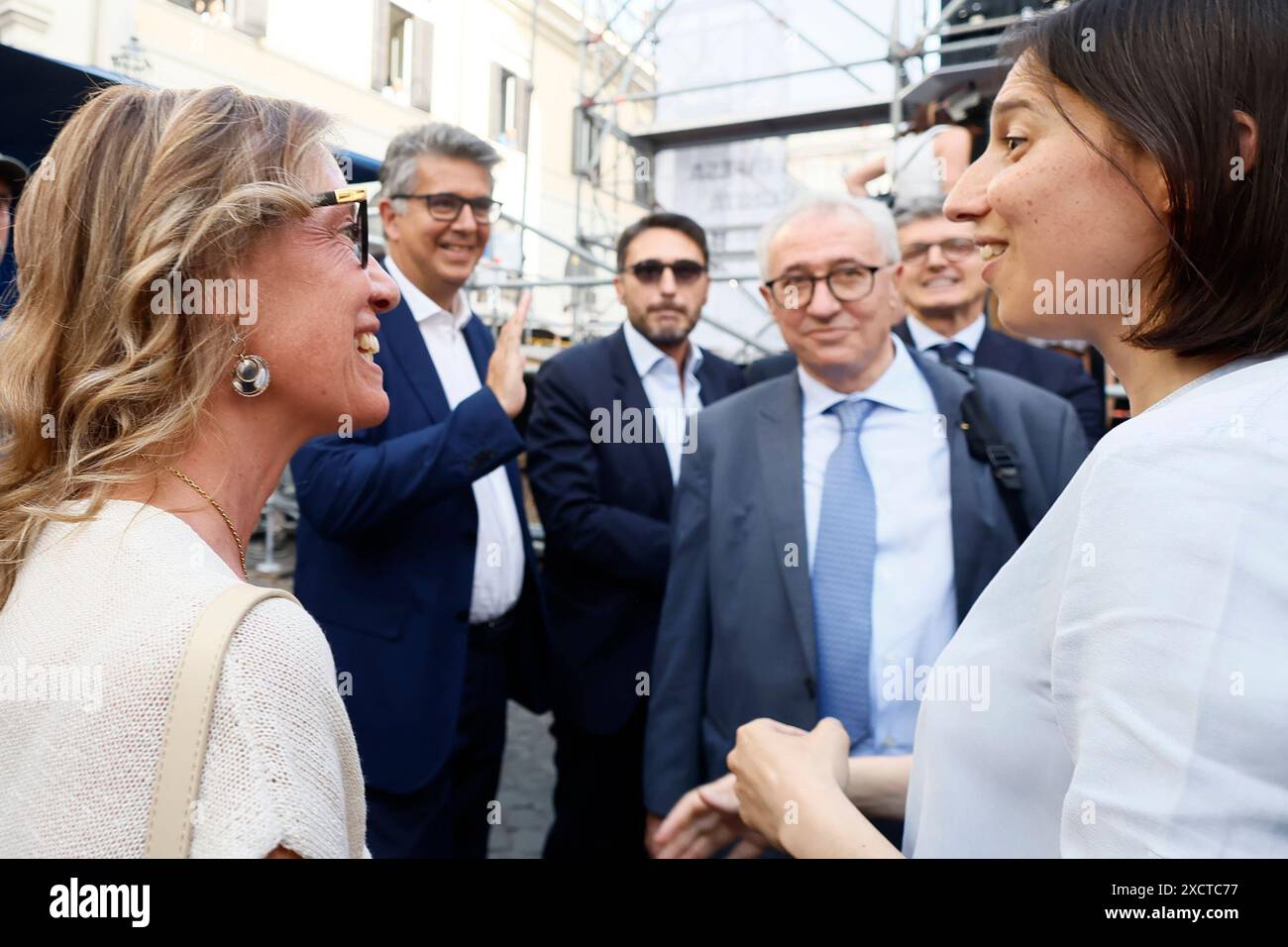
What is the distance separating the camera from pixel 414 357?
8.17 feet

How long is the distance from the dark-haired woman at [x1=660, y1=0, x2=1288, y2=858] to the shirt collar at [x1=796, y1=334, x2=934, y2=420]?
105 centimetres

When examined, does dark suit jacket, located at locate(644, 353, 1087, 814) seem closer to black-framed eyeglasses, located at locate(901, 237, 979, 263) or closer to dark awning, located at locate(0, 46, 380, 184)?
black-framed eyeglasses, located at locate(901, 237, 979, 263)

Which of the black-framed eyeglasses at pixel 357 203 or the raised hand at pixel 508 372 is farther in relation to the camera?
the raised hand at pixel 508 372

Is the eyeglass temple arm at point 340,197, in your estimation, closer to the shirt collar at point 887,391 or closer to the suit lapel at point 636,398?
the shirt collar at point 887,391

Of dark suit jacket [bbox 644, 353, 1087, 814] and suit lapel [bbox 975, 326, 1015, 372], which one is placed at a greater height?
suit lapel [bbox 975, 326, 1015, 372]

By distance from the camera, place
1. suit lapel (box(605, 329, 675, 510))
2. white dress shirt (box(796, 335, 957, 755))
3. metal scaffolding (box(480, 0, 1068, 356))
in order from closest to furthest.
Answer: white dress shirt (box(796, 335, 957, 755))
suit lapel (box(605, 329, 675, 510))
metal scaffolding (box(480, 0, 1068, 356))

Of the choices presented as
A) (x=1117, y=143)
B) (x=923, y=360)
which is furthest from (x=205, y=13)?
(x=1117, y=143)

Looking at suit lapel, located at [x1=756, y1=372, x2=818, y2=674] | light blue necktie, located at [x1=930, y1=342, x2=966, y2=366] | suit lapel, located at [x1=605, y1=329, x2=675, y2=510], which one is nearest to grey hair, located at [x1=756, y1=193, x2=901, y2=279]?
suit lapel, located at [x1=756, y1=372, x2=818, y2=674]

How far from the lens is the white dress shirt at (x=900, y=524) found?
1.89 metres

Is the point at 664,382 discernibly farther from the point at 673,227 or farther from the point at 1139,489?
the point at 1139,489

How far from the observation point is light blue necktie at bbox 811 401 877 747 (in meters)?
1.90

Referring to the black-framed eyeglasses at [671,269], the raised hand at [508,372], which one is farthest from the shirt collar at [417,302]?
the black-framed eyeglasses at [671,269]

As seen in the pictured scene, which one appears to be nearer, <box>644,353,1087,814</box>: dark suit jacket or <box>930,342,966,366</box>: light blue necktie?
<box>644,353,1087,814</box>: dark suit jacket

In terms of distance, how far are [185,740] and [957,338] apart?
3084 millimetres
